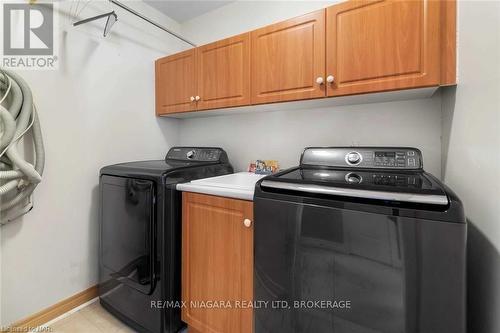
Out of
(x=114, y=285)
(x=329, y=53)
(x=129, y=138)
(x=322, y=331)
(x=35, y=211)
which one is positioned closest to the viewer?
(x=322, y=331)

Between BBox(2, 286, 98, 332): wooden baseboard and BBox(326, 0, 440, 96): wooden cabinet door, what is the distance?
7.34 ft

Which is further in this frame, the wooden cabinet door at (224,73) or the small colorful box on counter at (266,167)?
the small colorful box on counter at (266,167)

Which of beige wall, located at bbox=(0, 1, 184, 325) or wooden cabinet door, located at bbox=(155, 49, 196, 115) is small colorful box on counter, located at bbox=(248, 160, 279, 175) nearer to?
wooden cabinet door, located at bbox=(155, 49, 196, 115)

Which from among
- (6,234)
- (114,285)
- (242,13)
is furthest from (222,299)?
(242,13)

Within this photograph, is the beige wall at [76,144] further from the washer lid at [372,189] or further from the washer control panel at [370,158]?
the washer control panel at [370,158]

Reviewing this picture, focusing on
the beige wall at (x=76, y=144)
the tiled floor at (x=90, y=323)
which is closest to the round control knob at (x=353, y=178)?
the tiled floor at (x=90, y=323)

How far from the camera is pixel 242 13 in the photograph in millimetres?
1993

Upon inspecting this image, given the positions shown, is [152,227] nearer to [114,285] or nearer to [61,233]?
[114,285]

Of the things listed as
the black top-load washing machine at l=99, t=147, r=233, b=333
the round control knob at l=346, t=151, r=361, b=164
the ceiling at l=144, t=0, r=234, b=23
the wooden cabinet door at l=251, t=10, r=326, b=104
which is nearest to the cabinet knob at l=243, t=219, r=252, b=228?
the black top-load washing machine at l=99, t=147, r=233, b=333

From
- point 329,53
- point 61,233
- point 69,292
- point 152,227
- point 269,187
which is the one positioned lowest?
point 69,292

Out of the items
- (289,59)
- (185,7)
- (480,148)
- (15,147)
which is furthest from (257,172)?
(185,7)

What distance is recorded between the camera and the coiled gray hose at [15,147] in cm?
120

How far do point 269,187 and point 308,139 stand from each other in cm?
86

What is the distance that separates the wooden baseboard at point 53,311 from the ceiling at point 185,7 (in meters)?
2.47
